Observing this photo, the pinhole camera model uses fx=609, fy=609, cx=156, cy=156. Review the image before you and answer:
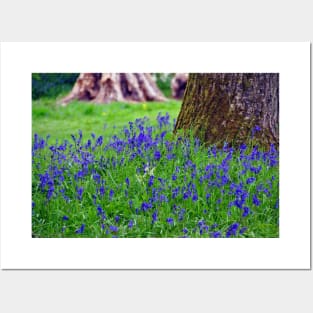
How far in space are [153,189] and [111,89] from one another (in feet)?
10.8

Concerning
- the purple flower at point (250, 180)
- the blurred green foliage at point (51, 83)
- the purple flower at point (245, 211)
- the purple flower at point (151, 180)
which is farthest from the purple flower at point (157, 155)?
the blurred green foliage at point (51, 83)

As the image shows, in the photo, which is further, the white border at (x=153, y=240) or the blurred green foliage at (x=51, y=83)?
the blurred green foliage at (x=51, y=83)

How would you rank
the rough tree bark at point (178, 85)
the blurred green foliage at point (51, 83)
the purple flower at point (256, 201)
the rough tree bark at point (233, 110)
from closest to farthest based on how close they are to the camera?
the purple flower at point (256, 201) < the rough tree bark at point (233, 110) < the blurred green foliage at point (51, 83) < the rough tree bark at point (178, 85)

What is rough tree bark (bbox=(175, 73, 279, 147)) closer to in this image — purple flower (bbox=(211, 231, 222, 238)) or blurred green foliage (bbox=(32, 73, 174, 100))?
purple flower (bbox=(211, 231, 222, 238))

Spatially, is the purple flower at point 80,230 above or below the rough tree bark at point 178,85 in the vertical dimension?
below

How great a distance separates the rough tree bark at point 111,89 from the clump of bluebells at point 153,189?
2390 millimetres

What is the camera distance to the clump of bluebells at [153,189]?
16.7 feet

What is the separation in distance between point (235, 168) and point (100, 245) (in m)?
1.40

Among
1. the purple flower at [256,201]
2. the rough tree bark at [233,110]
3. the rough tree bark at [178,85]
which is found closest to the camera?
the purple flower at [256,201]

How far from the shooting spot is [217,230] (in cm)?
509

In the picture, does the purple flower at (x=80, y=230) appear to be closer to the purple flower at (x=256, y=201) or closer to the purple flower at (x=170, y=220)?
the purple flower at (x=170, y=220)

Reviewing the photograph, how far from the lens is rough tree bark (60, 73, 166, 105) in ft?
26.5
